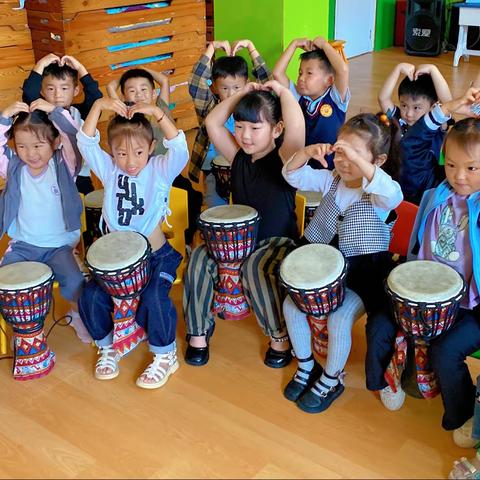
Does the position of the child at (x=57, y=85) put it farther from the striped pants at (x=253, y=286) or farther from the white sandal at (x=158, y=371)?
the white sandal at (x=158, y=371)

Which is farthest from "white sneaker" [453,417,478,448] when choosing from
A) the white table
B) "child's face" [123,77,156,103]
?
the white table

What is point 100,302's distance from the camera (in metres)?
2.31

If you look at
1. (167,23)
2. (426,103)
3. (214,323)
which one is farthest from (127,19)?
(214,323)

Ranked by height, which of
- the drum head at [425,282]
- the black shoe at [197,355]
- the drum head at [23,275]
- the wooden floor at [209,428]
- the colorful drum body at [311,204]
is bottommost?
the wooden floor at [209,428]

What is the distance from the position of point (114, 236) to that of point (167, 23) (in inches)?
111

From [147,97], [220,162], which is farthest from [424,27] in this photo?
[220,162]

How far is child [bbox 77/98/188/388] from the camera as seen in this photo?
2309 millimetres

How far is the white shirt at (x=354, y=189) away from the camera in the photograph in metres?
2.02

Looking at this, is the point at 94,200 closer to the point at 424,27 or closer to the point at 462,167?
the point at 462,167

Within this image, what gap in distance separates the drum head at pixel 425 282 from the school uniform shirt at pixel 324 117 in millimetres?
1099

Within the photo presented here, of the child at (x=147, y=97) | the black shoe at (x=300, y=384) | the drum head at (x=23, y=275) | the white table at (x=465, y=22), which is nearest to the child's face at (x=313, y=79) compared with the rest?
the child at (x=147, y=97)

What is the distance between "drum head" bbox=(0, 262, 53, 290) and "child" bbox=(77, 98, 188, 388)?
0.16 meters

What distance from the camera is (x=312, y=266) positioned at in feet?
6.75

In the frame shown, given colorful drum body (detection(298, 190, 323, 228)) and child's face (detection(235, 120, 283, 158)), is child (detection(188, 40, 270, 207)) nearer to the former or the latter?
colorful drum body (detection(298, 190, 323, 228))
